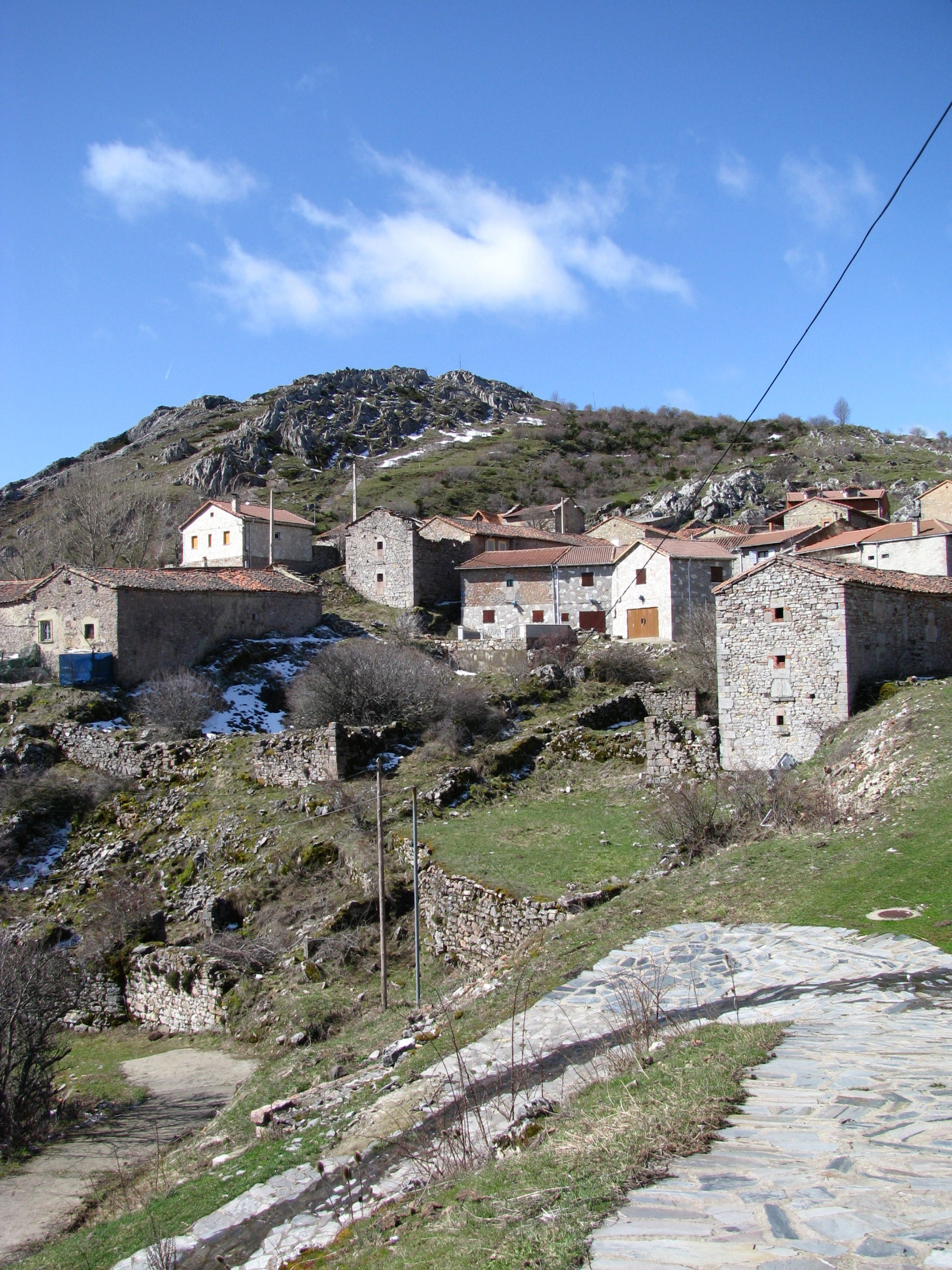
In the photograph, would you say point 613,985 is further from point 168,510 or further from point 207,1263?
point 168,510

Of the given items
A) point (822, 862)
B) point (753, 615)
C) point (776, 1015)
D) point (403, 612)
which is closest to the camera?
point (776, 1015)

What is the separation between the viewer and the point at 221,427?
371 feet

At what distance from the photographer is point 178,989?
53.6 feet

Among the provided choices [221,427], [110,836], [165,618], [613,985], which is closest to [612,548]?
[165,618]

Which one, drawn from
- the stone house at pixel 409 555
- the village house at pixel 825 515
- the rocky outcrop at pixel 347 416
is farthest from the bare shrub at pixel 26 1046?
the rocky outcrop at pixel 347 416

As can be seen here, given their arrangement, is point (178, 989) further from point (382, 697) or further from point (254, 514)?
point (254, 514)

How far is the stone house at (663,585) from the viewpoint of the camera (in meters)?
38.0

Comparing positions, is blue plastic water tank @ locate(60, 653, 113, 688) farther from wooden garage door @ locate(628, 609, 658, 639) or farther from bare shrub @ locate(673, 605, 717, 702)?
wooden garage door @ locate(628, 609, 658, 639)

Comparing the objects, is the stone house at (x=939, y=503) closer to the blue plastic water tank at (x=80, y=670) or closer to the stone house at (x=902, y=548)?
the stone house at (x=902, y=548)

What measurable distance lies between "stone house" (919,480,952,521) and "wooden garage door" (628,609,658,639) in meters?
19.3

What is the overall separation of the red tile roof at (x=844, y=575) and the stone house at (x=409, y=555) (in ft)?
80.3

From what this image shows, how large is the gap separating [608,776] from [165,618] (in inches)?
698

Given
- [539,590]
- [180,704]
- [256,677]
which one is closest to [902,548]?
[539,590]

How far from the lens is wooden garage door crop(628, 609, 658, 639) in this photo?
38.7 m
